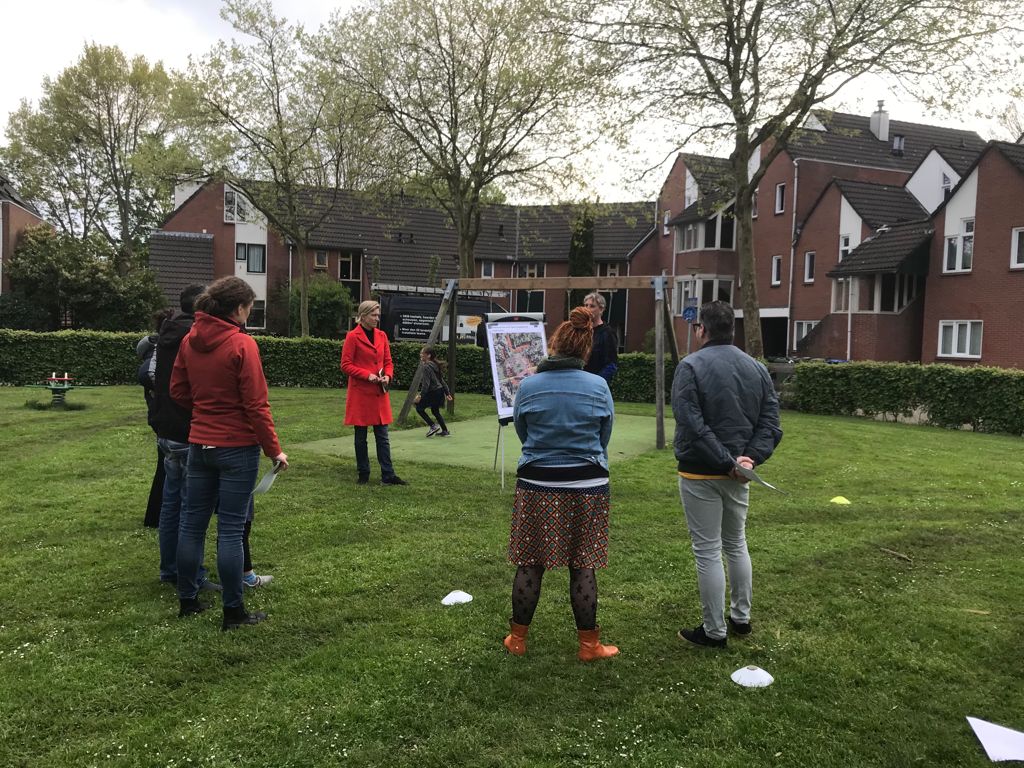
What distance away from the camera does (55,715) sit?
12.1ft

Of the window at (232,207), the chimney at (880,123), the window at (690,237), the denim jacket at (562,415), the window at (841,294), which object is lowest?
the denim jacket at (562,415)

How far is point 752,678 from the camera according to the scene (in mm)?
4109

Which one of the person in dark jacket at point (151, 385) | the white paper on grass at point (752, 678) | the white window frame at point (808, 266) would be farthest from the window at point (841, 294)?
the white paper on grass at point (752, 678)

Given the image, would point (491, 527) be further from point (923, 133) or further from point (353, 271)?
point (923, 133)

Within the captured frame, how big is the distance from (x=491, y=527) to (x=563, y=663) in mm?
2926

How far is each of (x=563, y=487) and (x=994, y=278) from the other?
28.8m

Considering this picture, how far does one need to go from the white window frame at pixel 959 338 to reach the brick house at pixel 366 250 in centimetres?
1547

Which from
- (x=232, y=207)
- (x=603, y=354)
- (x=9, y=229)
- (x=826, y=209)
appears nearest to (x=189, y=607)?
(x=603, y=354)

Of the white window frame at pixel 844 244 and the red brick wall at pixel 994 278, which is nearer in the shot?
the red brick wall at pixel 994 278

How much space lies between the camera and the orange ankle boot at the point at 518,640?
4395mm

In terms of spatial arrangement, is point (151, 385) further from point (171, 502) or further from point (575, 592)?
point (575, 592)

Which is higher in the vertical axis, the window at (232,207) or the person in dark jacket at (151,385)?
the window at (232,207)

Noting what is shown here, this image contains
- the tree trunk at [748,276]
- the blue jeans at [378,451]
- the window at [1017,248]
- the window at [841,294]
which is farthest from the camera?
the window at [841,294]

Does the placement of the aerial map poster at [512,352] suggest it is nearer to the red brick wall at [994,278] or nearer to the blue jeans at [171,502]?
the blue jeans at [171,502]
